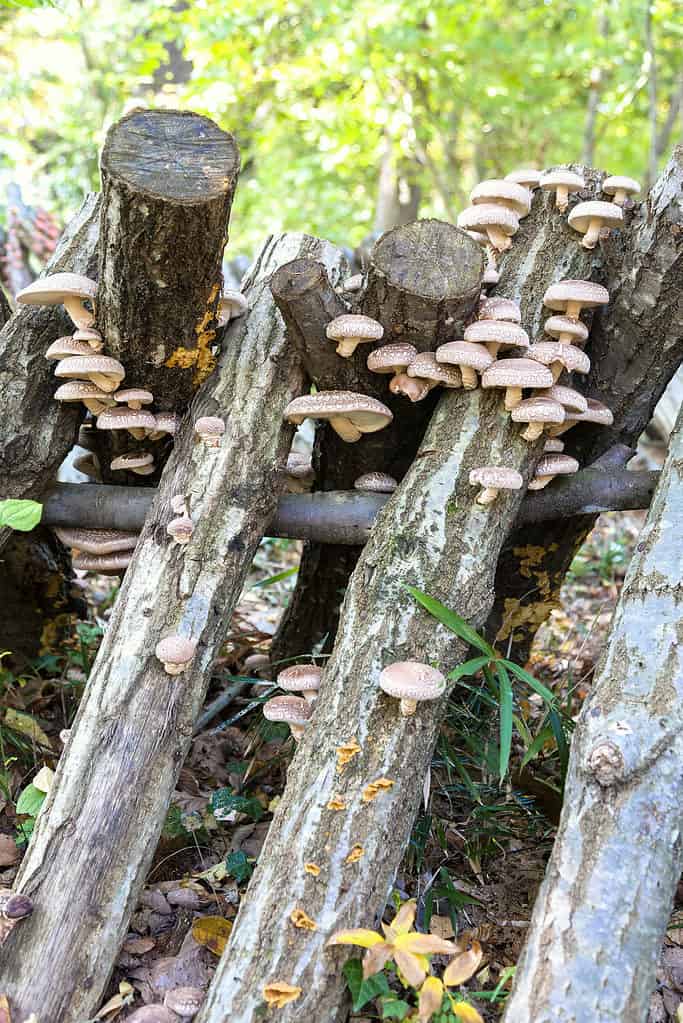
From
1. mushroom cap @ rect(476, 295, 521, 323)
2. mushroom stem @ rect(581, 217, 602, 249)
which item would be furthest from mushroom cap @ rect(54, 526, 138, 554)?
mushroom stem @ rect(581, 217, 602, 249)

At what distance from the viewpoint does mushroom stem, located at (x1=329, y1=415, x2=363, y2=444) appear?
368cm

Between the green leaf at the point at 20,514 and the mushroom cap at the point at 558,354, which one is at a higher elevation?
the mushroom cap at the point at 558,354

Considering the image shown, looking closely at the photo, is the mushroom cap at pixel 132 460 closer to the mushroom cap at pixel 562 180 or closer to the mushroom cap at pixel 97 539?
the mushroom cap at pixel 97 539

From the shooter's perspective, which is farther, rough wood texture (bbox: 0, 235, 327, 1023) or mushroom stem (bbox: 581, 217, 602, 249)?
mushroom stem (bbox: 581, 217, 602, 249)

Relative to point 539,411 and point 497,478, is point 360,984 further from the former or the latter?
point 539,411

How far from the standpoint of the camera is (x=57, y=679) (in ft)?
14.9

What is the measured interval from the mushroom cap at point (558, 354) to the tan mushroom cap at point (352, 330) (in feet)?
2.28

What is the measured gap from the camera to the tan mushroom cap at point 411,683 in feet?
8.87

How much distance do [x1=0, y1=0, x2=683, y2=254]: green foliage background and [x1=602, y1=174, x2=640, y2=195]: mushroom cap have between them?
7235 mm

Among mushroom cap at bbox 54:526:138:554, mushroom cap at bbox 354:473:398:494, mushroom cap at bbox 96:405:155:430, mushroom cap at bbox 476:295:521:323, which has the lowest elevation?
mushroom cap at bbox 54:526:138:554

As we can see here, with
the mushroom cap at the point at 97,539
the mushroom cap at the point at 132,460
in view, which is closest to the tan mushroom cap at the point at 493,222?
the mushroom cap at the point at 132,460

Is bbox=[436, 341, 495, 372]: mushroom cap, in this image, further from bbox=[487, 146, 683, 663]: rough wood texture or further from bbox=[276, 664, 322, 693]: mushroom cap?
bbox=[276, 664, 322, 693]: mushroom cap

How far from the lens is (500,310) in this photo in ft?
11.8

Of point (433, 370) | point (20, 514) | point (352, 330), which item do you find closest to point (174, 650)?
point (20, 514)
